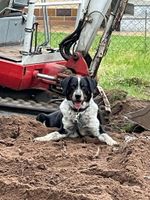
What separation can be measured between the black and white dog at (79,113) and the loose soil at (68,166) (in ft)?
0.35

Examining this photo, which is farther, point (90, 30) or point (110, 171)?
point (90, 30)

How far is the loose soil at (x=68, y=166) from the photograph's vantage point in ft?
19.5

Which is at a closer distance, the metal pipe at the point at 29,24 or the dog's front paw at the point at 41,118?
the dog's front paw at the point at 41,118

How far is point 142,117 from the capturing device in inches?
361

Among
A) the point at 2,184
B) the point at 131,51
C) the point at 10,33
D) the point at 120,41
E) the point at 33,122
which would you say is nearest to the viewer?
the point at 2,184

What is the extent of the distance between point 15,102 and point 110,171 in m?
3.70

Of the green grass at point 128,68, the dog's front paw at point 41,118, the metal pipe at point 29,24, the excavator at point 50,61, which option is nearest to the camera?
the dog's front paw at point 41,118

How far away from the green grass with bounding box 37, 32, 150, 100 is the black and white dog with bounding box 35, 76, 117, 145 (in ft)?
9.39

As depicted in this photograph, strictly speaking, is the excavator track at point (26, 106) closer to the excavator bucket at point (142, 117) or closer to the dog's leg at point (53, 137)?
the excavator bucket at point (142, 117)

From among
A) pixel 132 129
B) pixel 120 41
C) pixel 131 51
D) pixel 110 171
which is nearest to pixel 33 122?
pixel 132 129

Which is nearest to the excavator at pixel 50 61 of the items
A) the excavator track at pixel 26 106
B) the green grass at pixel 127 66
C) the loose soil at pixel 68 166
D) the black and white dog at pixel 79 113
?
the excavator track at pixel 26 106

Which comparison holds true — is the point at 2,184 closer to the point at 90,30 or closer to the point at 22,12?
the point at 90,30

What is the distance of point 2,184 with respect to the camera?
6.12 metres

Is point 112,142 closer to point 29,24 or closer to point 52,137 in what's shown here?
point 52,137
